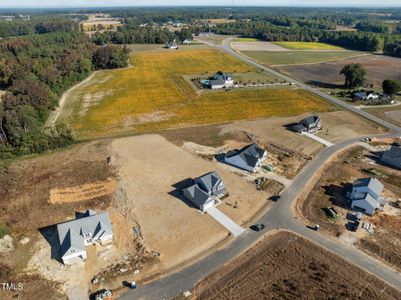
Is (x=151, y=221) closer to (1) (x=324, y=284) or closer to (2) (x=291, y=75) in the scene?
(1) (x=324, y=284)

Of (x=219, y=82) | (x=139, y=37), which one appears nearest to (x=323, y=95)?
(x=219, y=82)

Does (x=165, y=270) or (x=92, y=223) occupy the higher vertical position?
(x=92, y=223)

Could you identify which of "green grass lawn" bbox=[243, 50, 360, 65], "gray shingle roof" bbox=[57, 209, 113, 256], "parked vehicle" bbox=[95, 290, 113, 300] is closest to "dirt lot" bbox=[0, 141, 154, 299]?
"parked vehicle" bbox=[95, 290, 113, 300]

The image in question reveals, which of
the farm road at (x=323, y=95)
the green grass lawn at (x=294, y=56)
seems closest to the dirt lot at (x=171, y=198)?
the farm road at (x=323, y=95)

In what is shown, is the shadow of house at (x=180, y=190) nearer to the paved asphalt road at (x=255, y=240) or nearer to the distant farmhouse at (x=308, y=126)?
the paved asphalt road at (x=255, y=240)

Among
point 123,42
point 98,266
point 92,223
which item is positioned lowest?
point 98,266

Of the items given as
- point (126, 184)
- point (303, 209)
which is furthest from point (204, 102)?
point (303, 209)
